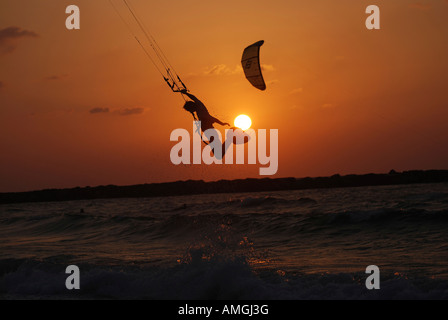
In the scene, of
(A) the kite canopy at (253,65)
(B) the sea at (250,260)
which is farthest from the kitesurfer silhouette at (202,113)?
(B) the sea at (250,260)

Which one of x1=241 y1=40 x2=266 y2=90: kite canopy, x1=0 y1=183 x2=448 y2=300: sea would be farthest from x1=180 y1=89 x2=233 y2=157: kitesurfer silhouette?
x1=0 y1=183 x2=448 y2=300: sea

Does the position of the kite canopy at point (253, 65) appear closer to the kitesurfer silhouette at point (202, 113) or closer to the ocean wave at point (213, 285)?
the kitesurfer silhouette at point (202, 113)

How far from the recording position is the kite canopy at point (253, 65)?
12.6 metres

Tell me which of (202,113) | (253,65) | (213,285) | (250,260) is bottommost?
Result: (213,285)

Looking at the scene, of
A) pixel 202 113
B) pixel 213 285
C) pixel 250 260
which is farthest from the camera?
pixel 250 260

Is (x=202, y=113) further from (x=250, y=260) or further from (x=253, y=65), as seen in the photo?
(x=250, y=260)

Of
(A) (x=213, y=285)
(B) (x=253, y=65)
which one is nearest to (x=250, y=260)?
(A) (x=213, y=285)

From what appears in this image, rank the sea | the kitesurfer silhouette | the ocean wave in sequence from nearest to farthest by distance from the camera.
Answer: the ocean wave
the sea
the kitesurfer silhouette

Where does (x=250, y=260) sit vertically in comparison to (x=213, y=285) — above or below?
above

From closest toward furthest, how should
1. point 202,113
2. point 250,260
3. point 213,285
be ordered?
point 213,285 < point 202,113 < point 250,260

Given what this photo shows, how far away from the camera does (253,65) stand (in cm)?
1283

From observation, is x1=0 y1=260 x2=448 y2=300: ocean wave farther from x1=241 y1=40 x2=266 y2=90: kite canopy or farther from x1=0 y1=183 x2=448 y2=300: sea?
x1=241 y1=40 x2=266 y2=90: kite canopy

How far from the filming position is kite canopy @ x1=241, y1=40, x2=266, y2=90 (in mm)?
12586

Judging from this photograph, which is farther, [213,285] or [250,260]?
[250,260]
